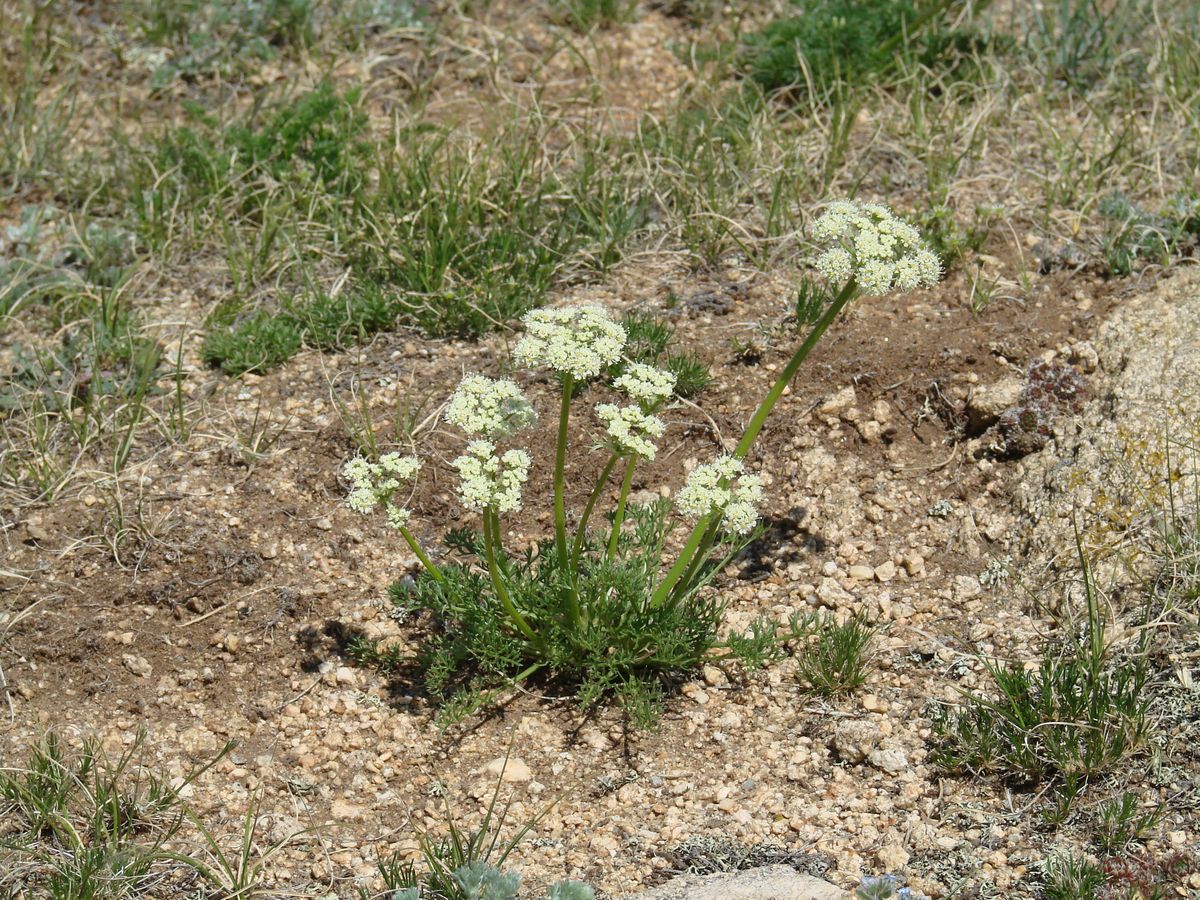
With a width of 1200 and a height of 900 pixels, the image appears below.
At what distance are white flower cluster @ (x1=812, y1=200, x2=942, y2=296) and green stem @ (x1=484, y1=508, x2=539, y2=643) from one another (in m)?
1.22

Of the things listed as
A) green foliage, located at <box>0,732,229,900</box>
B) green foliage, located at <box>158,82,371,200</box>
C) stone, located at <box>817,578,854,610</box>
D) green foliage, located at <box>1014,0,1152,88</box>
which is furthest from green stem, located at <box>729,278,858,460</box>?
green foliage, located at <box>1014,0,1152,88</box>

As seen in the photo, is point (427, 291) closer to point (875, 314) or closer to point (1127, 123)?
point (875, 314)

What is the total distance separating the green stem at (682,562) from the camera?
3707 mm

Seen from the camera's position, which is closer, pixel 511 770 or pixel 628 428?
pixel 628 428

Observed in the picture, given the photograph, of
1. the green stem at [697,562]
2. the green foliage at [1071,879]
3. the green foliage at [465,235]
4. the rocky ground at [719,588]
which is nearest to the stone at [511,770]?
the rocky ground at [719,588]

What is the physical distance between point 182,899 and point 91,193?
388 centimetres

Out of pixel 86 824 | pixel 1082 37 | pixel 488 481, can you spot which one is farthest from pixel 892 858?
pixel 1082 37

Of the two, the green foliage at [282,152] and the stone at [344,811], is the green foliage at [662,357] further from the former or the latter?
the stone at [344,811]

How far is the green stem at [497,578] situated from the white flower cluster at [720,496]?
0.58 m

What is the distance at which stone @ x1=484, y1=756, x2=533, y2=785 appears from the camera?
12.7 ft

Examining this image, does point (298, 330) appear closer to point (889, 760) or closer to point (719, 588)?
point (719, 588)

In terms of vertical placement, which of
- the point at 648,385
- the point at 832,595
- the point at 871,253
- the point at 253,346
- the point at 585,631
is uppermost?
the point at 871,253

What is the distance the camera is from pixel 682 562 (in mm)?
3748

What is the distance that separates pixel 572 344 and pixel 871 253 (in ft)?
2.82
